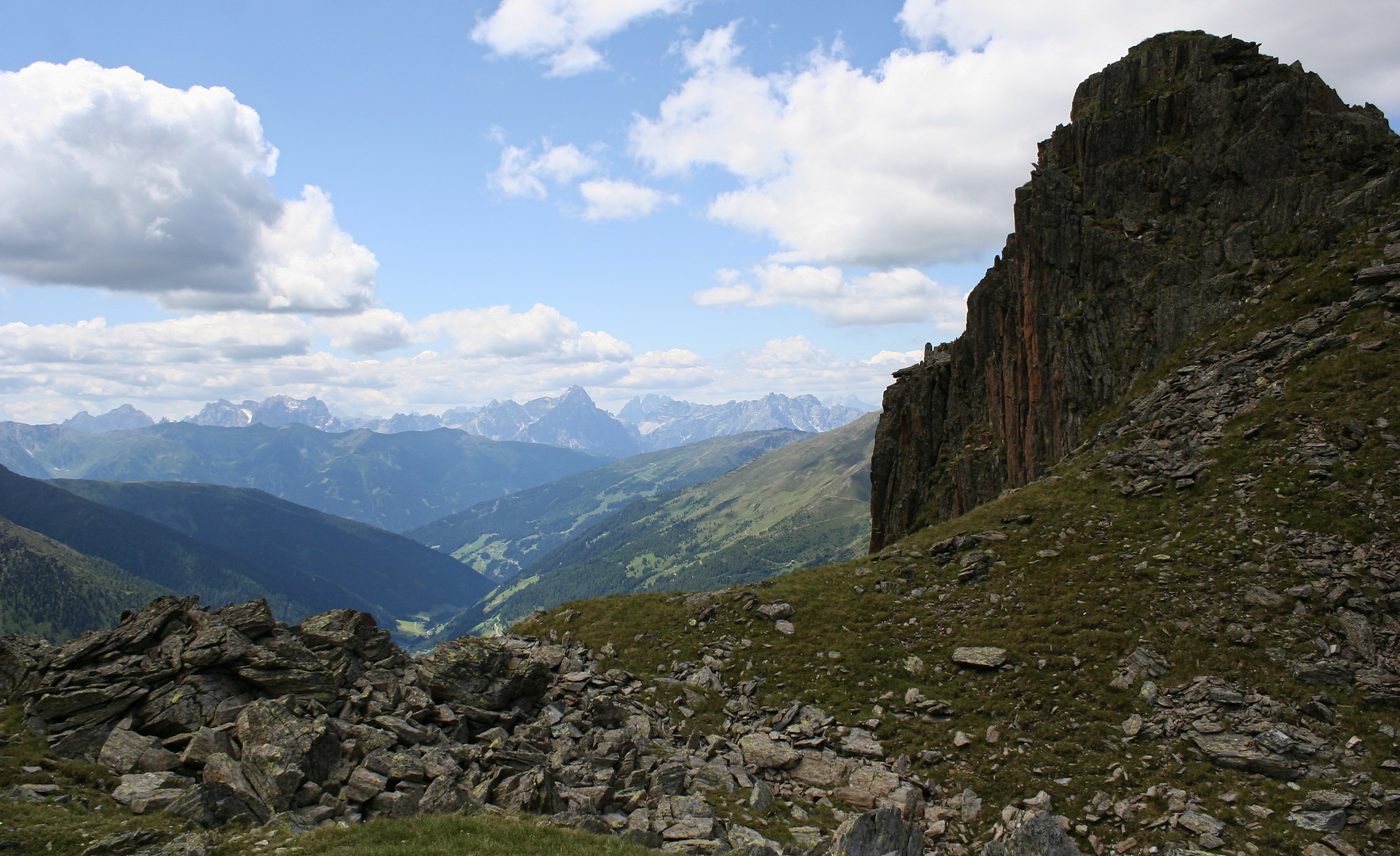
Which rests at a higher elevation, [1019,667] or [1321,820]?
[1019,667]

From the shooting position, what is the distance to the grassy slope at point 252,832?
17281mm

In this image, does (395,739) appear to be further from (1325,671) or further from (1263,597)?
(1263,597)

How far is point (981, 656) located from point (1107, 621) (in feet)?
19.8

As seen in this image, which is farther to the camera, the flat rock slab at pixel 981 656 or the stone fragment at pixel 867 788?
the flat rock slab at pixel 981 656

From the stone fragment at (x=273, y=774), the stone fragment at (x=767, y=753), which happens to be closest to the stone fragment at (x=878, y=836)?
the stone fragment at (x=767, y=753)

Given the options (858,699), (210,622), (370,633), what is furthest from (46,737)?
(858,699)


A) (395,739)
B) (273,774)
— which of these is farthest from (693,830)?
(273,774)

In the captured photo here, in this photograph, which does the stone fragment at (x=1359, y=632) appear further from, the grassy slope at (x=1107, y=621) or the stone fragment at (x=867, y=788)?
the stone fragment at (x=867, y=788)

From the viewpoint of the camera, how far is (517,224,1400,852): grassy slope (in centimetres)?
2225

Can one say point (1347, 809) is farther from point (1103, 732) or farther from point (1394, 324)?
point (1394, 324)

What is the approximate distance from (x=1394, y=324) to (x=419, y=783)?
175ft

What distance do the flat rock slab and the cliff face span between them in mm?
30744

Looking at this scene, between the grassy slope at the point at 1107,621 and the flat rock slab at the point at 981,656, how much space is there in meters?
0.49

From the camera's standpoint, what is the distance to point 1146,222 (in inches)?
2063
